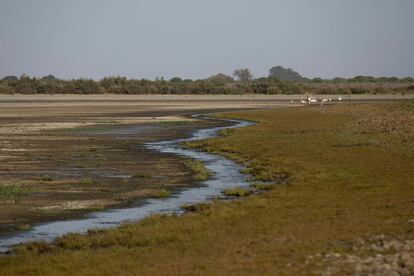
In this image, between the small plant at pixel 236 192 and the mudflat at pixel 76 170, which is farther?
the small plant at pixel 236 192

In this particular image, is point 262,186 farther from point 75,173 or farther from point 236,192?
point 75,173

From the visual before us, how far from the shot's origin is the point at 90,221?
1817 cm

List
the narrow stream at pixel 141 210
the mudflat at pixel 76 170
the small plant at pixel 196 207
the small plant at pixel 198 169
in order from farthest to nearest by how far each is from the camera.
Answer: the small plant at pixel 198 169
the mudflat at pixel 76 170
the small plant at pixel 196 207
the narrow stream at pixel 141 210

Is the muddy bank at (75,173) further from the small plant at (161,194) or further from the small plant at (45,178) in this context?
the small plant at (161,194)

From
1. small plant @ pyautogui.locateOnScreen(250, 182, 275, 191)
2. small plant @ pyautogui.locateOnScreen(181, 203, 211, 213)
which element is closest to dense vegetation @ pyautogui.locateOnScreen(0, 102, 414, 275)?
small plant @ pyautogui.locateOnScreen(181, 203, 211, 213)

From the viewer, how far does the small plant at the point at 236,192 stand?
21.8m

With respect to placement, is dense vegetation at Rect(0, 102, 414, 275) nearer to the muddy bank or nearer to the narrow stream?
the narrow stream

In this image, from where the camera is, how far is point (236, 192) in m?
22.0

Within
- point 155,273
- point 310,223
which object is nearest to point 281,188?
point 310,223

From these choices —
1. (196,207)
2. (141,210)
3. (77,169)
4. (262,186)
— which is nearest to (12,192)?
(141,210)

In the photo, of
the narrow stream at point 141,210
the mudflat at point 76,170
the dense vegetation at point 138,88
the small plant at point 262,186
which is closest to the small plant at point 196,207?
the narrow stream at point 141,210

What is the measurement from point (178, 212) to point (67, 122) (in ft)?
139

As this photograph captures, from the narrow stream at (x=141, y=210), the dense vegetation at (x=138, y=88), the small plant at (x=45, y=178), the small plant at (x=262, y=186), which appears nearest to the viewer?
the narrow stream at (x=141, y=210)

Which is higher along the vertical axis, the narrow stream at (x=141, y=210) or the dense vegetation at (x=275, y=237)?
the dense vegetation at (x=275, y=237)
